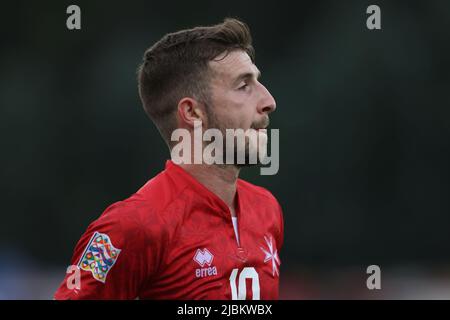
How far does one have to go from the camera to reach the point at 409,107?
9352 mm

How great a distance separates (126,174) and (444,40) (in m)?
4.78

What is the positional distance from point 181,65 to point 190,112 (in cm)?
21

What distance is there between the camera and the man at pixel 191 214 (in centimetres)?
261

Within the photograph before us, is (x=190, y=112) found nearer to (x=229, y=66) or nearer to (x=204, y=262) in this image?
(x=229, y=66)

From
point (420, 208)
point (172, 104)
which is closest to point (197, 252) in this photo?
point (172, 104)

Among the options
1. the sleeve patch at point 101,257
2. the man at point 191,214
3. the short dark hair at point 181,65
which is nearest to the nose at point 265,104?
the man at point 191,214

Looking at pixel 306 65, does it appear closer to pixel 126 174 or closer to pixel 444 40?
pixel 444 40

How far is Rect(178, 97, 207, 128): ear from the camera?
297cm

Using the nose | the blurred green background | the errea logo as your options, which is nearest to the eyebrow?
the nose

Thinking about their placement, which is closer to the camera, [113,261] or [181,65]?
[113,261]

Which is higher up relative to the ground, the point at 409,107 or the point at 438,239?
the point at 409,107

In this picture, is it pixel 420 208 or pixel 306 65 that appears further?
pixel 306 65

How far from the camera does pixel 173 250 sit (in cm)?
272

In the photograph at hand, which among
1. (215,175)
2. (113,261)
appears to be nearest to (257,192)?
(215,175)
